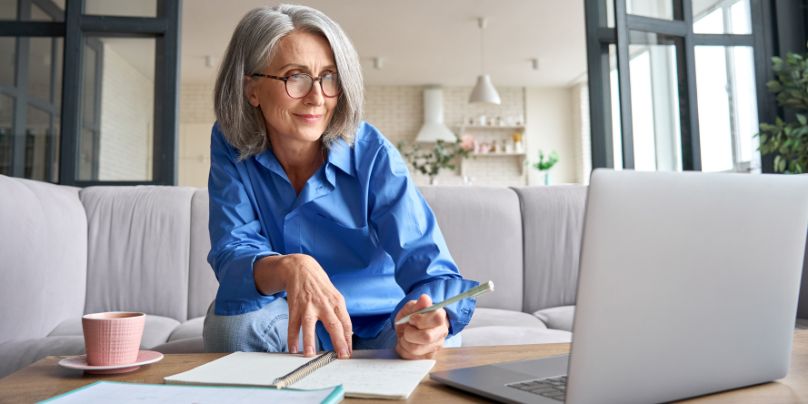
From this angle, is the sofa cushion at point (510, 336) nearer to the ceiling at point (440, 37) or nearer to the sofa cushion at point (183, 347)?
the sofa cushion at point (183, 347)

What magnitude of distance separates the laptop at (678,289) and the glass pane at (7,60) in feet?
11.7

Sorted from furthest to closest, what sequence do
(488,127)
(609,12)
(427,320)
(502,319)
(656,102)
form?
1. (488,127)
2. (609,12)
3. (656,102)
4. (502,319)
5. (427,320)

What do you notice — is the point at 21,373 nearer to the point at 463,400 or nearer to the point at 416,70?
the point at 463,400

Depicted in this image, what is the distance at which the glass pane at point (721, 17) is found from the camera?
11.3 feet

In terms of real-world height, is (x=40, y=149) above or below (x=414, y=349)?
above

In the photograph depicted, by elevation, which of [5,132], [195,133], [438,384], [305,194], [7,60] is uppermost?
[195,133]

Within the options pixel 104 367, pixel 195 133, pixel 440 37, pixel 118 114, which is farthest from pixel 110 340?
pixel 195 133

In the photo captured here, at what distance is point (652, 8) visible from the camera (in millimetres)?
3373

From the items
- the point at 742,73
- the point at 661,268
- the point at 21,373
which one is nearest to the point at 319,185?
the point at 21,373

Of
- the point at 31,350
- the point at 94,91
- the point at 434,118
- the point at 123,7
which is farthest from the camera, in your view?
the point at 434,118

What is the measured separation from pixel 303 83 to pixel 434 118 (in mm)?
8272

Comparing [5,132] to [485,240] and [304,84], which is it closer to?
[485,240]

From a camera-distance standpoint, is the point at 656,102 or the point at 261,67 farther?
the point at 656,102

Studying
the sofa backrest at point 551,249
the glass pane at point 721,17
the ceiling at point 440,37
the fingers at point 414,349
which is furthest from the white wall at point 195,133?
the fingers at point 414,349
